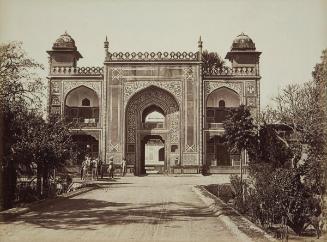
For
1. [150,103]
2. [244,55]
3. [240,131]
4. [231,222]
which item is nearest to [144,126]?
[150,103]

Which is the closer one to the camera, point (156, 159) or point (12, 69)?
point (12, 69)

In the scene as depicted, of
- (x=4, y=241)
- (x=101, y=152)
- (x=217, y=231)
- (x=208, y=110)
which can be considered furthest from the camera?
(x=208, y=110)

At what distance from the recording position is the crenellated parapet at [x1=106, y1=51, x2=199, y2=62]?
1147 inches

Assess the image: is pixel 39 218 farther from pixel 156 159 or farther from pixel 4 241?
pixel 156 159

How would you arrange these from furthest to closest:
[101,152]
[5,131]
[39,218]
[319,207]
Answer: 1. [101,152]
2. [5,131]
3. [319,207]
4. [39,218]

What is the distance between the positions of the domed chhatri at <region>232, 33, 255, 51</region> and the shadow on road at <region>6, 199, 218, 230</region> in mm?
21430

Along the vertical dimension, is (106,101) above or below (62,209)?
above

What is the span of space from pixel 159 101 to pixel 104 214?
20666 millimetres

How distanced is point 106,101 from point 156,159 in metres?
20.7

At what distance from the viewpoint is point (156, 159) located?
49.0 metres

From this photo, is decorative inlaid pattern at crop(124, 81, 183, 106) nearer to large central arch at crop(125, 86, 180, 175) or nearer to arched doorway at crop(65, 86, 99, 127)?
large central arch at crop(125, 86, 180, 175)

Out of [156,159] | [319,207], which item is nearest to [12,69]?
[319,207]

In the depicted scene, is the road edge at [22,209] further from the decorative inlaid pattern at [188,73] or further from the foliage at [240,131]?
the decorative inlaid pattern at [188,73]

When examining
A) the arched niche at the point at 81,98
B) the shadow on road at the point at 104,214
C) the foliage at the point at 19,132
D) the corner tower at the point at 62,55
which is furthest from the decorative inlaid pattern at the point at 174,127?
the shadow on road at the point at 104,214
